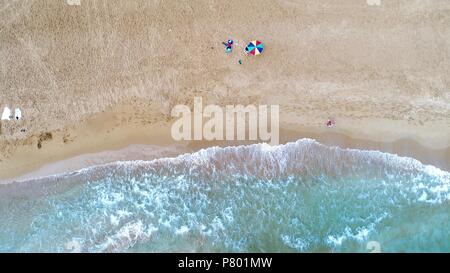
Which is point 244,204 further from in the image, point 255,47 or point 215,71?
point 255,47

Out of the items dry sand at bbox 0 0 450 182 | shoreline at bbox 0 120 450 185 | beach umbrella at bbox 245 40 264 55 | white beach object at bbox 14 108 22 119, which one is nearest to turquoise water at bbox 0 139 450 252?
shoreline at bbox 0 120 450 185

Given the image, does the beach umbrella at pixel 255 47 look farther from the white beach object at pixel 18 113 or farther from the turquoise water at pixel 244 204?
the white beach object at pixel 18 113

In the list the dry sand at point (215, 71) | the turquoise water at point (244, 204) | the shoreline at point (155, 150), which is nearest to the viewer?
the turquoise water at point (244, 204)

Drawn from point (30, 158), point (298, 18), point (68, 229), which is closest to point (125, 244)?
point (68, 229)

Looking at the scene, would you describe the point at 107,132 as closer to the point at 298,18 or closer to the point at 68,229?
Result: the point at 68,229

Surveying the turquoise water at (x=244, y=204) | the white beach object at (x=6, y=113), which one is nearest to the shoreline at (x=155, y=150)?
the turquoise water at (x=244, y=204)

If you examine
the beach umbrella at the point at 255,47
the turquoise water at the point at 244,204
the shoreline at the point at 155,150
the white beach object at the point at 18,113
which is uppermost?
the beach umbrella at the point at 255,47

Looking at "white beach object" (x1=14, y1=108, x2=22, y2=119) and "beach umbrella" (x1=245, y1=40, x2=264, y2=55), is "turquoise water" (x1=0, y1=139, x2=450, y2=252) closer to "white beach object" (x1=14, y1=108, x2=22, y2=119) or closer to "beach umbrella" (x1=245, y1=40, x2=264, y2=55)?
"white beach object" (x1=14, y1=108, x2=22, y2=119)
